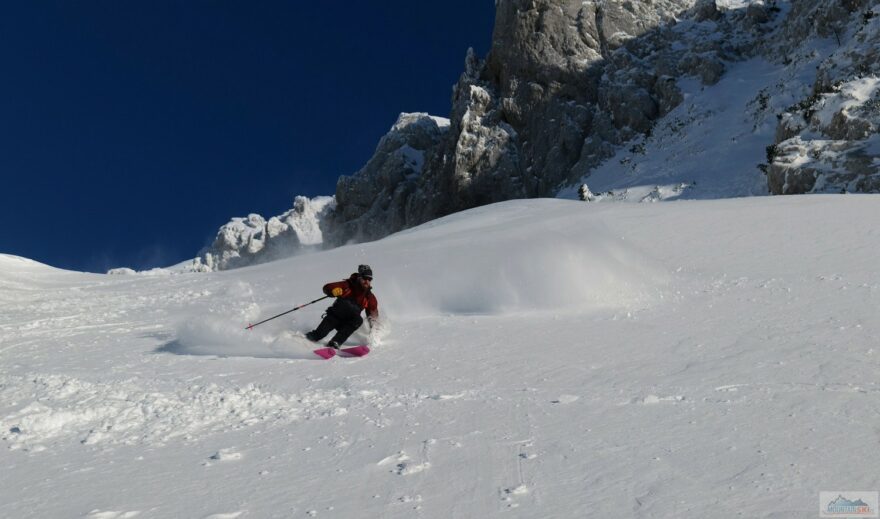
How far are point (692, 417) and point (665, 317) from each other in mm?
4295

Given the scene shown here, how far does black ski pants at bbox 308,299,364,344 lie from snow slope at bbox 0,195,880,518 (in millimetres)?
389

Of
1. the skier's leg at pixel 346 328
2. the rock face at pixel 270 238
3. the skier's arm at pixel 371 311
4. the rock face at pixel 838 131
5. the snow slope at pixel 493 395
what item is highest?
the rock face at pixel 270 238

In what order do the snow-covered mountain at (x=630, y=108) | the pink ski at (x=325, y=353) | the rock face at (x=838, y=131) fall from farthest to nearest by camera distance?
the snow-covered mountain at (x=630, y=108) < the rock face at (x=838, y=131) < the pink ski at (x=325, y=353)

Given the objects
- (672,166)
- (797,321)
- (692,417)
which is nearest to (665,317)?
(797,321)

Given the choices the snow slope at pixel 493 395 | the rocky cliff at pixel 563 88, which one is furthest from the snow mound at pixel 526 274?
the rocky cliff at pixel 563 88

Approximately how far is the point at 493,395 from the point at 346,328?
11.4ft

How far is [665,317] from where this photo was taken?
9000mm

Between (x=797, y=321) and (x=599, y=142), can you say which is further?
(x=599, y=142)

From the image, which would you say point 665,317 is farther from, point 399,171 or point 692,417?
point 399,171

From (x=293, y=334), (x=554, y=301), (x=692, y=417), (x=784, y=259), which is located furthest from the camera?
(x=784, y=259)

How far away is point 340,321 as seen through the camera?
9062 mm

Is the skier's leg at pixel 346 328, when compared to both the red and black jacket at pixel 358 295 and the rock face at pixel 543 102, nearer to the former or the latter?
the red and black jacket at pixel 358 295

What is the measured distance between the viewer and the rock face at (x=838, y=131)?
2920cm

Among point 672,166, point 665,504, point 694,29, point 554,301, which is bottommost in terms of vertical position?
point 665,504
